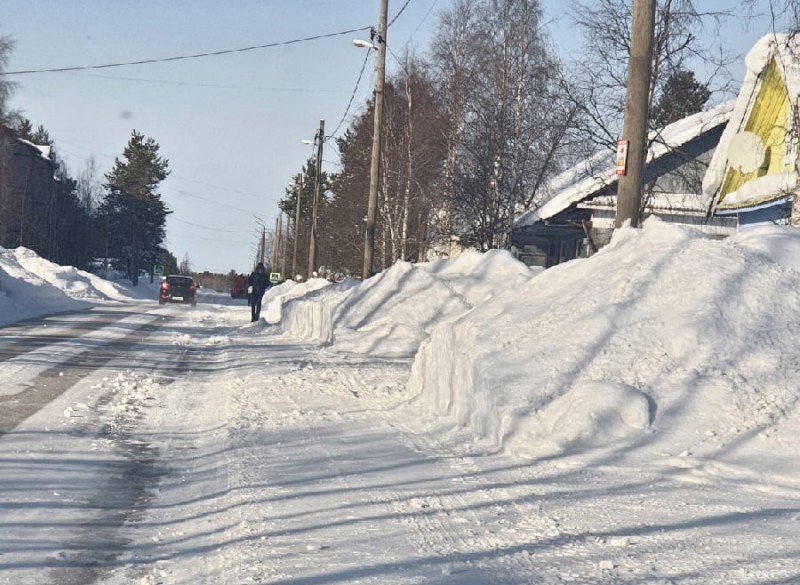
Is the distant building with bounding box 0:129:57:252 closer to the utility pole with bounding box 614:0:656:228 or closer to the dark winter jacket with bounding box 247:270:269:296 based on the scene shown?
the dark winter jacket with bounding box 247:270:269:296

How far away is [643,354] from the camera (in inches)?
331

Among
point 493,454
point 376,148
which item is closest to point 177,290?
point 376,148

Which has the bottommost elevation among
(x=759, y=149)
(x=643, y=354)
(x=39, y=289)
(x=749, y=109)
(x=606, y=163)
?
(x=643, y=354)

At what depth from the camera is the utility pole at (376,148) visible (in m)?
27.0

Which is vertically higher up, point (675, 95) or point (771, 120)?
point (675, 95)

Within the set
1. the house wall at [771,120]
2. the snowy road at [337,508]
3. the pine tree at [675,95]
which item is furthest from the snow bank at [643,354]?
the pine tree at [675,95]

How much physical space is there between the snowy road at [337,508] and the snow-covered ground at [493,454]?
0.02 m

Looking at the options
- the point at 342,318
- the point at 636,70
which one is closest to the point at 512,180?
the point at 342,318

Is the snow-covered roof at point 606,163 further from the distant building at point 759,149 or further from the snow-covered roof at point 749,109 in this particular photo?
the distant building at point 759,149

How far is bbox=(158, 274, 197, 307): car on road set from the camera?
45.4 metres

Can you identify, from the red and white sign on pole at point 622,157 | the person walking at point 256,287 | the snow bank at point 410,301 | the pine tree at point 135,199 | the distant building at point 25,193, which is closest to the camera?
the red and white sign on pole at point 622,157

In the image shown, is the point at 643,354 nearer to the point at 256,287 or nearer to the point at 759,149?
the point at 759,149

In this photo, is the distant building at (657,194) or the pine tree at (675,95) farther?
the distant building at (657,194)

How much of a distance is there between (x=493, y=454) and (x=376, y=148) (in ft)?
65.8
